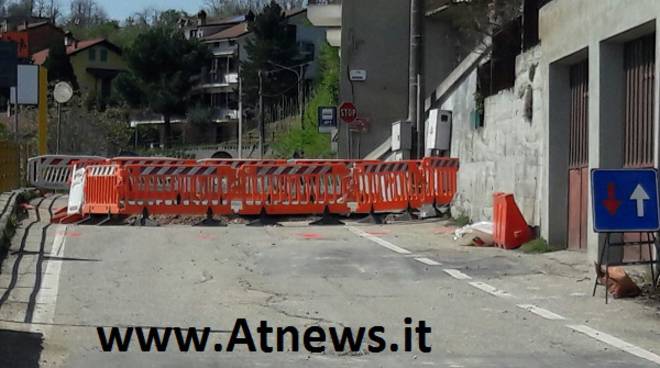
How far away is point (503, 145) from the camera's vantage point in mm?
19359

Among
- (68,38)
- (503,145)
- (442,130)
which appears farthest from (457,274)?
(68,38)

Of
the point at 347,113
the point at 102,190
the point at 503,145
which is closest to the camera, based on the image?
the point at 503,145

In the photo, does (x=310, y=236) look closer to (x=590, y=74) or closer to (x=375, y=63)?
(x=590, y=74)

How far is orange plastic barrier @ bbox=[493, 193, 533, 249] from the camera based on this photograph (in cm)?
1675

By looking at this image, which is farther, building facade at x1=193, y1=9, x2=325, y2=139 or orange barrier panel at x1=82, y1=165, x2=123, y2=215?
building facade at x1=193, y1=9, x2=325, y2=139

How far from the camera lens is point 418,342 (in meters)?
9.23

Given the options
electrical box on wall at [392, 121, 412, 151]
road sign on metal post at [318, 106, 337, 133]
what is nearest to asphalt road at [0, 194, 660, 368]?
electrical box on wall at [392, 121, 412, 151]

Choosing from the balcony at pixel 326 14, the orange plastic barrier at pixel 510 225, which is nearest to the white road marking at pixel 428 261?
the orange plastic barrier at pixel 510 225

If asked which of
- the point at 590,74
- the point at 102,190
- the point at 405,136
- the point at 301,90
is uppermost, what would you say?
the point at 301,90

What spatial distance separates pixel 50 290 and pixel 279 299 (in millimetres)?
2498

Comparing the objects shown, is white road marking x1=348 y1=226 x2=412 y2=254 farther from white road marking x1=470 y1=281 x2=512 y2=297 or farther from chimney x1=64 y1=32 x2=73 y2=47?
chimney x1=64 y1=32 x2=73 y2=47

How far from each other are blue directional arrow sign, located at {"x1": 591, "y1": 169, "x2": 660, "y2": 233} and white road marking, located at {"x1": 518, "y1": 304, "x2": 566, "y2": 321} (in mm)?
1207

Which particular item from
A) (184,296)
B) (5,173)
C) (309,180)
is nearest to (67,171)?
(5,173)

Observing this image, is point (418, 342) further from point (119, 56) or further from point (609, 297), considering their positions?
point (119, 56)
